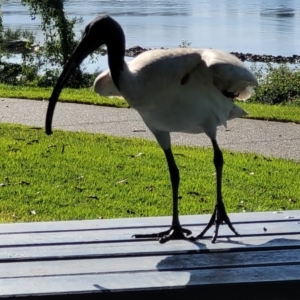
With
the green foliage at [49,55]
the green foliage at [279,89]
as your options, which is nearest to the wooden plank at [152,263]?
the green foliage at [279,89]

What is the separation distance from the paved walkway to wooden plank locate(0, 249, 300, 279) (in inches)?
163

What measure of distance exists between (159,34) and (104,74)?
23.3 meters

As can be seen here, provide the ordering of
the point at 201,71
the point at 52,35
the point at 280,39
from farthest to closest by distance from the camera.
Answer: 1. the point at 280,39
2. the point at 52,35
3. the point at 201,71

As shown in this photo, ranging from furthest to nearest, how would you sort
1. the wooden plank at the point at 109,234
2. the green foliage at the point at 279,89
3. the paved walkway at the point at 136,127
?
1. the green foliage at the point at 279,89
2. the paved walkway at the point at 136,127
3. the wooden plank at the point at 109,234

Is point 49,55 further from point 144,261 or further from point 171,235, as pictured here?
point 144,261

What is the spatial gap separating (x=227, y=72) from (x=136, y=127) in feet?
17.7

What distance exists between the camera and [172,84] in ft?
10.2

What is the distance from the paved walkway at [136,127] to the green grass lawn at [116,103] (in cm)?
21

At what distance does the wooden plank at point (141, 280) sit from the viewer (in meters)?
2.73

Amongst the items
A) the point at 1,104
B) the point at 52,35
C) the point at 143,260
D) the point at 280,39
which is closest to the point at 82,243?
the point at 143,260

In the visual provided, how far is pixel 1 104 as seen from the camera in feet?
33.9

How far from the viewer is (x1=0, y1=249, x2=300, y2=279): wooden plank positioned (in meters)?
2.93

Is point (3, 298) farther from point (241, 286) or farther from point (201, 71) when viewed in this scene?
point (201, 71)

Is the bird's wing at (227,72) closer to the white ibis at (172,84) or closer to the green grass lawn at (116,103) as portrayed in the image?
the white ibis at (172,84)
